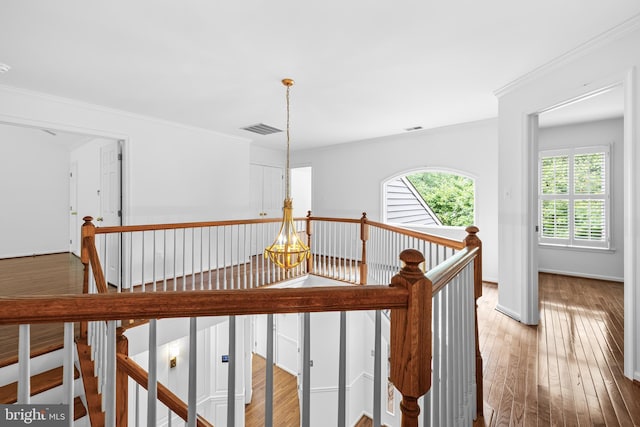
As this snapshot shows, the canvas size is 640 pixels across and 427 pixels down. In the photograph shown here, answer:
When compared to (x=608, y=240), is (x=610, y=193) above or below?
above

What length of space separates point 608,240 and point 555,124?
2058 millimetres

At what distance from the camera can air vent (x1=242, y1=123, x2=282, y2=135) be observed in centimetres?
493

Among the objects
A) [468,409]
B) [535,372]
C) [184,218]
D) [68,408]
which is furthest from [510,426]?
[184,218]

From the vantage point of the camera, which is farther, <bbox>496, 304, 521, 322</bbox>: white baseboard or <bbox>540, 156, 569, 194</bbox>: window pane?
<bbox>540, 156, 569, 194</bbox>: window pane

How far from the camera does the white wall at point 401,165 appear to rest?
4.77m

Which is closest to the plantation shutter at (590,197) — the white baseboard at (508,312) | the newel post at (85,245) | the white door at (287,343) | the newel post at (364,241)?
the white baseboard at (508,312)

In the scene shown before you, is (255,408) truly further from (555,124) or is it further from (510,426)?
(555,124)

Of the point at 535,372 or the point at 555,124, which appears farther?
the point at 555,124

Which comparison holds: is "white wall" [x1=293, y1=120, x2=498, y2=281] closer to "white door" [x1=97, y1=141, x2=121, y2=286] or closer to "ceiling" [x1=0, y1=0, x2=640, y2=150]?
"ceiling" [x1=0, y1=0, x2=640, y2=150]

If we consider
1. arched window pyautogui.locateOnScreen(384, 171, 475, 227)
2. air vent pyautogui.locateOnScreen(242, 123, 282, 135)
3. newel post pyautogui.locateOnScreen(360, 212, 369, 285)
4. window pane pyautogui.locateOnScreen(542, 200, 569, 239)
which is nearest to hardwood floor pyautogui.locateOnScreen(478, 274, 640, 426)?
newel post pyautogui.locateOnScreen(360, 212, 369, 285)

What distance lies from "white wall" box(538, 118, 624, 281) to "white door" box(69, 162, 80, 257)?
9.08m

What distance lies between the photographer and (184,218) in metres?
4.84

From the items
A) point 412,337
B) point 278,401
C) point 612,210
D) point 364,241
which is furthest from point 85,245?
point 612,210

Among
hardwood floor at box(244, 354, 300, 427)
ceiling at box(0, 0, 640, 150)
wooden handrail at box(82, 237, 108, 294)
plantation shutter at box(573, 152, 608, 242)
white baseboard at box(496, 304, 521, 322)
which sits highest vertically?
ceiling at box(0, 0, 640, 150)
